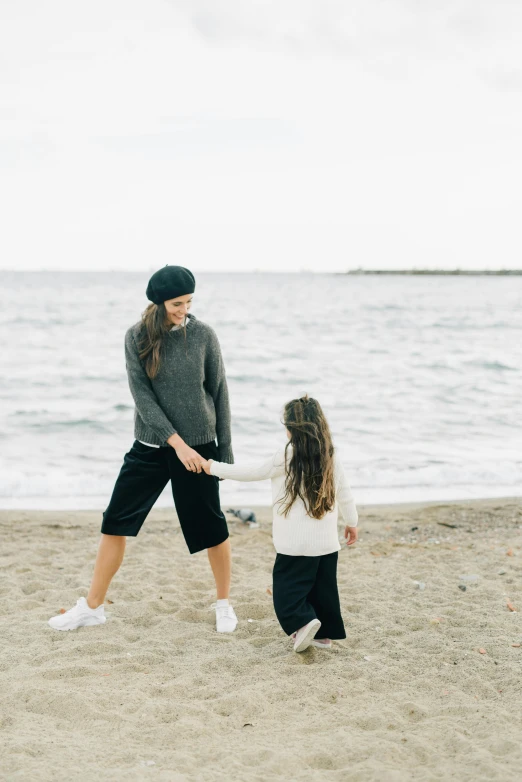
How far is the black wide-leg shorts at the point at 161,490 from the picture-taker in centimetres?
372

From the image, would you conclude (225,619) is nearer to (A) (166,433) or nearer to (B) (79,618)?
(B) (79,618)

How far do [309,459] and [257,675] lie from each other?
101cm

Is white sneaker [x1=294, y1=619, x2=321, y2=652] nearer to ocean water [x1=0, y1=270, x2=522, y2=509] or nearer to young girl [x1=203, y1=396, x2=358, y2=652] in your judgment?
young girl [x1=203, y1=396, x2=358, y2=652]

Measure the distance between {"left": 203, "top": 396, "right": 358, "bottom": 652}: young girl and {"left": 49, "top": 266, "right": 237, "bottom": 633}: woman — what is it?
0.22m

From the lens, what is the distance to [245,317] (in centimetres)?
3388

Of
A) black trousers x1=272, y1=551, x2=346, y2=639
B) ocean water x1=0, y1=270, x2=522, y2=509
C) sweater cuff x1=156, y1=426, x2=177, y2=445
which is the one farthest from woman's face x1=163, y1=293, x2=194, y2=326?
ocean water x1=0, y1=270, x2=522, y2=509

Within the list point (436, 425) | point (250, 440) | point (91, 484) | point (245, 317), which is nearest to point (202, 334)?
point (91, 484)

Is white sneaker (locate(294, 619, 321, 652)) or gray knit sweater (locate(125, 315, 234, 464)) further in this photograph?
gray knit sweater (locate(125, 315, 234, 464))

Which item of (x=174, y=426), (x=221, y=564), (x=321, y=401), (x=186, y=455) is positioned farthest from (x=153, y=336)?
(x=321, y=401)

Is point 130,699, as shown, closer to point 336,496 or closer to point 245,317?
point 336,496

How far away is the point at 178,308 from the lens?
140 inches

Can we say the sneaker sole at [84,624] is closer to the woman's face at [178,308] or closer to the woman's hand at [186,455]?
the woman's hand at [186,455]

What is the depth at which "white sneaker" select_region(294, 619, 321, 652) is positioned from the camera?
3398mm

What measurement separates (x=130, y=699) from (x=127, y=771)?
24.2 inches
